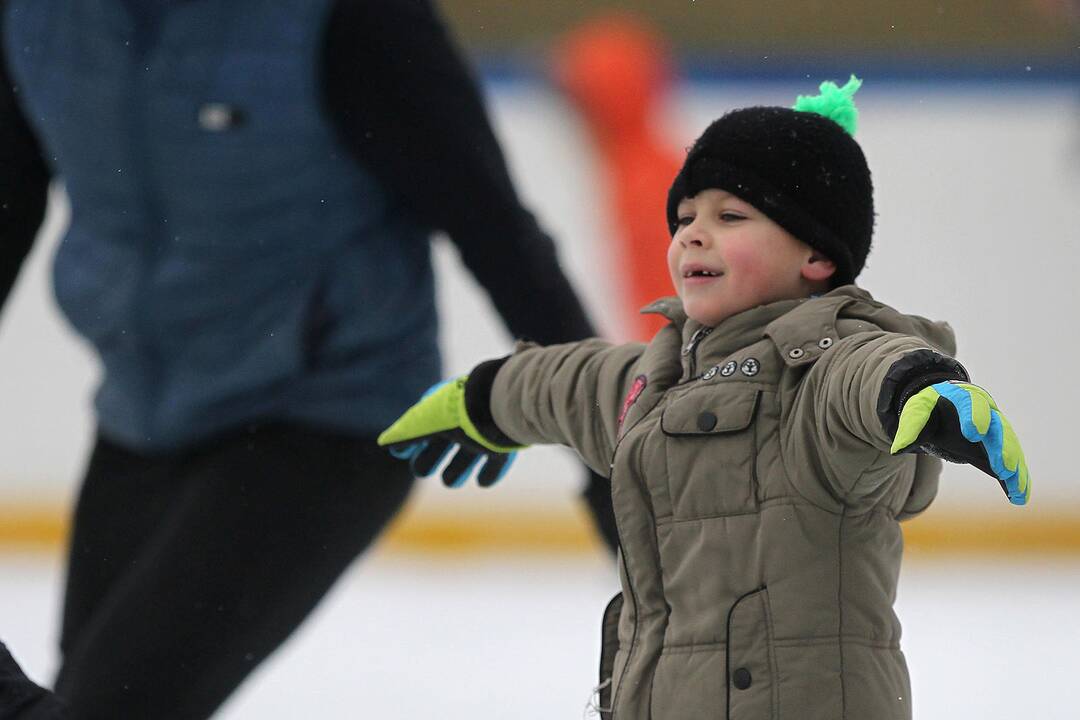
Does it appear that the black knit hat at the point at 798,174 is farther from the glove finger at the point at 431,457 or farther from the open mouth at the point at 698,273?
the glove finger at the point at 431,457

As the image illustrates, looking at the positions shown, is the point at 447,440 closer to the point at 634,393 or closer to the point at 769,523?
the point at 634,393

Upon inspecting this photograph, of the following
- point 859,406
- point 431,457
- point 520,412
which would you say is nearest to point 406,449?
point 431,457

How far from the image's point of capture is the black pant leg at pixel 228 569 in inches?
56.5

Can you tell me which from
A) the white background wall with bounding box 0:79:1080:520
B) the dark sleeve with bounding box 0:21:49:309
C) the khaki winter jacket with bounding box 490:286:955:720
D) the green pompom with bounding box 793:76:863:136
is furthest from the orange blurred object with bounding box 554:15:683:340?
the khaki winter jacket with bounding box 490:286:955:720

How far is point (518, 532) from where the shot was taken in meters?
4.08

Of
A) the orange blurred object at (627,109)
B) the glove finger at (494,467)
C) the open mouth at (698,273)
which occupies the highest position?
the orange blurred object at (627,109)

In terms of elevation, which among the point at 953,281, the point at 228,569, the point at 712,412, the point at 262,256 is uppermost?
the point at 953,281

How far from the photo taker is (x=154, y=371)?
1708 millimetres

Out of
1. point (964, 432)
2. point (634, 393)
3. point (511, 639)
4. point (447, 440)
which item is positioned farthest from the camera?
point (511, 639)

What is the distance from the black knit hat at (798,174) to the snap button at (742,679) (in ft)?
1.04

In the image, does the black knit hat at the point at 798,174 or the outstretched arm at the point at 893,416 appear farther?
the black knit hat at the point at 798,174

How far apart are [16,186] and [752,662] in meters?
1.12

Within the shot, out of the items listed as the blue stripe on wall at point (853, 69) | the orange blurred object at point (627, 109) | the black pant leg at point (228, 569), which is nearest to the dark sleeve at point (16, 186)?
the black pant leg at point (228, 569)

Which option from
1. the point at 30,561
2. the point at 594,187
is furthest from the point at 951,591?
the point at 30,561
